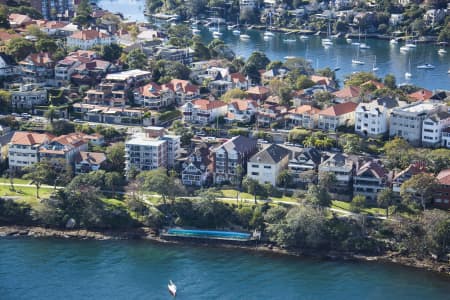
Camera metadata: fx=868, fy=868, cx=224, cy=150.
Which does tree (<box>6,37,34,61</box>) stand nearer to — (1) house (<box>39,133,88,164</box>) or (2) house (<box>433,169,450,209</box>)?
(1) house (<box>39,133,88,164</box>)

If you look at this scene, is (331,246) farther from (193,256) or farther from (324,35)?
(324,35)

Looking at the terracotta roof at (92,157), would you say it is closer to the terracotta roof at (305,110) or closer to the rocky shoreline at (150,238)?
the rocky shoreline at (150,238)

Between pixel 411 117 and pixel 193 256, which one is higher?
pixel 411 117

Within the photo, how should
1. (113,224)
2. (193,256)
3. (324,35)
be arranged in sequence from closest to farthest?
(193,256) < (113,224) < (324,35)

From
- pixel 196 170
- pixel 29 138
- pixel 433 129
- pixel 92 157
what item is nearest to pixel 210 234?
pixel 196 170

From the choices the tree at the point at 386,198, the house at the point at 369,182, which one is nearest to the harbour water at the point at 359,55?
the house at the point at 369,182

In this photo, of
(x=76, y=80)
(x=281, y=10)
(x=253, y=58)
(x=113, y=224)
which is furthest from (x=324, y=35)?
(x=113, y=224)
